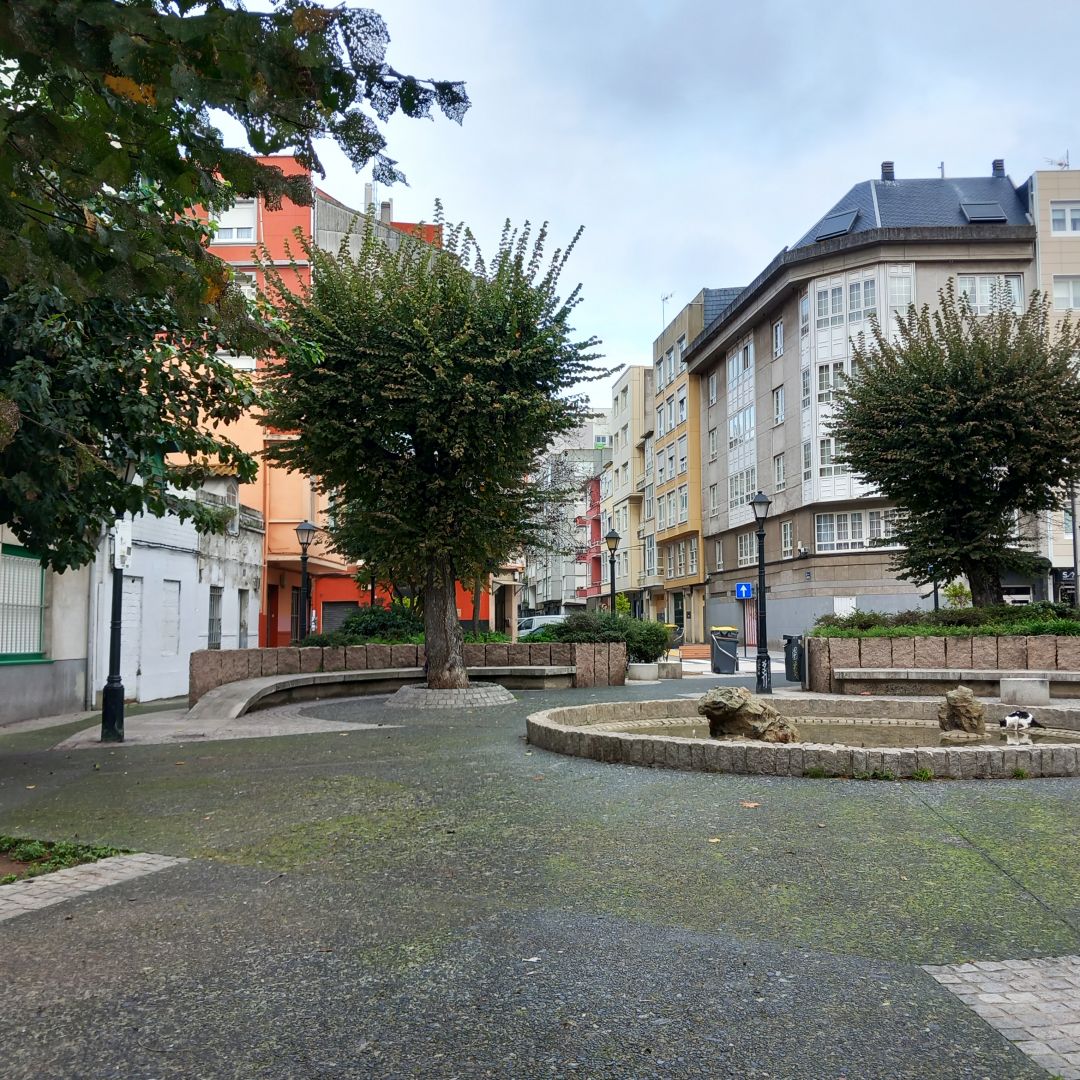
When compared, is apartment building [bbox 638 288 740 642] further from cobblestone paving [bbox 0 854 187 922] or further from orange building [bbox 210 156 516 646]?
cobblestone paving [bbox 0 854 187 922]

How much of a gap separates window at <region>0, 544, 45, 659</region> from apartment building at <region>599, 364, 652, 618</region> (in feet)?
182

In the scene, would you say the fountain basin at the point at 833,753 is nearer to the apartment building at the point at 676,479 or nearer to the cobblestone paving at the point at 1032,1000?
the cobblestone paving at the point at 1032,1000

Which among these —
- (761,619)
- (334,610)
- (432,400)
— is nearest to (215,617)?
(432,400)

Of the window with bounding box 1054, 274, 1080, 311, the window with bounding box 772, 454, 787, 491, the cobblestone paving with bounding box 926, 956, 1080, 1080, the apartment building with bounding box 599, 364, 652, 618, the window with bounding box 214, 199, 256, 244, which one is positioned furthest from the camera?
the apartment building with bounding box 599, 364, 652, 618

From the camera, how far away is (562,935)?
4223 millimetres

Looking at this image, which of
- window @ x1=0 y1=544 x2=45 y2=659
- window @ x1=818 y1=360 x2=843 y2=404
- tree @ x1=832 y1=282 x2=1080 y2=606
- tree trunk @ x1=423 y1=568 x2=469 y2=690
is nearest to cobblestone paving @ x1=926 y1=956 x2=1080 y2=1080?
tree trunk @ x1=423 y1=568 x2=469 y2=690

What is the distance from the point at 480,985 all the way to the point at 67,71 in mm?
3642

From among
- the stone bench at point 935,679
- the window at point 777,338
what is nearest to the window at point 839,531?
the window at point 777,338

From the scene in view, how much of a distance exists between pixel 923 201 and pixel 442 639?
38469 millimetres

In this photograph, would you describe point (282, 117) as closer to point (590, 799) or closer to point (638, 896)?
point (638, 896)

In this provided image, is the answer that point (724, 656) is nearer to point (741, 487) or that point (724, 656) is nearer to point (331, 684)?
point (331, 684)

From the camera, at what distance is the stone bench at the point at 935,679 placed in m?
15.7

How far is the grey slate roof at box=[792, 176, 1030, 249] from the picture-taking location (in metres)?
43.8

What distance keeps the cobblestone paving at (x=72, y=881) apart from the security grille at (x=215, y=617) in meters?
18.2
